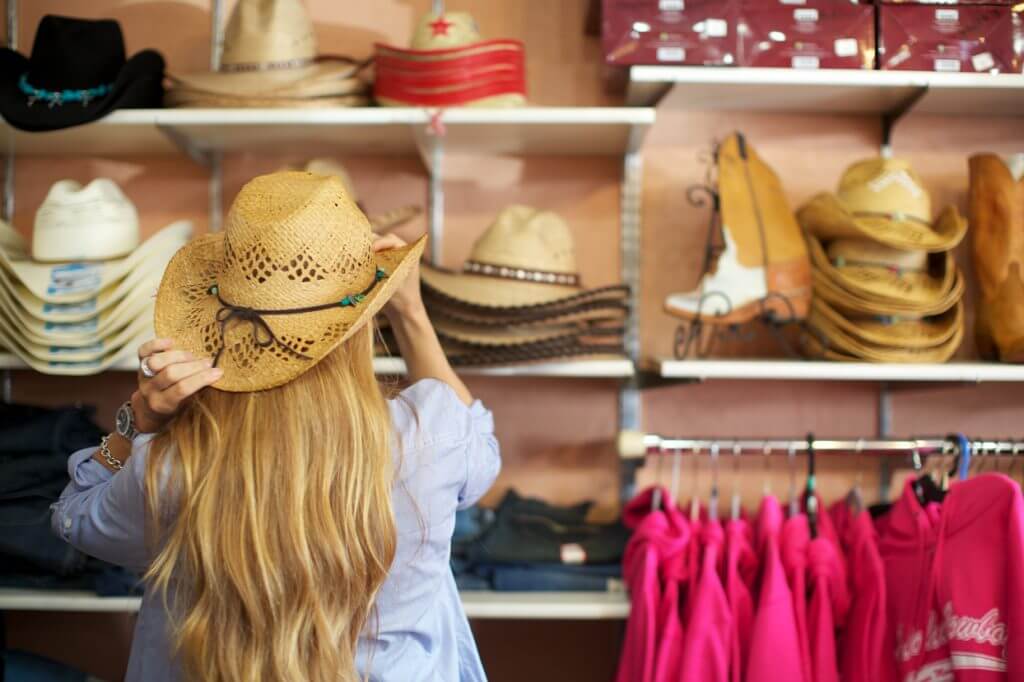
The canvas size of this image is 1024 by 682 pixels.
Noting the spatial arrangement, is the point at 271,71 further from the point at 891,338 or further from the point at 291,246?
the point at 891,338

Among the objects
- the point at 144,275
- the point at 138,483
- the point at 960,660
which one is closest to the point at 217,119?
the point at 144,275

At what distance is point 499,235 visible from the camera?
6.79ft

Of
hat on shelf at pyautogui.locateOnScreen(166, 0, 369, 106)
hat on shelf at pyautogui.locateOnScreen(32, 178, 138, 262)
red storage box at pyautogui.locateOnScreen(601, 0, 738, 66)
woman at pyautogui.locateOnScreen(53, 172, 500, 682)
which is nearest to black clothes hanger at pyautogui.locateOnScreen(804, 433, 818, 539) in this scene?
red storage box at pyautogui.locateOnScreen(601, 0, 738, 66)

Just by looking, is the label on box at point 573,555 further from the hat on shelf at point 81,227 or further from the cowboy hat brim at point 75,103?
the cowboy hat brim at point 75,103

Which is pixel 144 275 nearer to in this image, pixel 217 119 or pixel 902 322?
pixel 217 119

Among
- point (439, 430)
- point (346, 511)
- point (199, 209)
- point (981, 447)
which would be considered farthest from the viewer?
point (199, 209)

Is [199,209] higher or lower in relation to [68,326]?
higher

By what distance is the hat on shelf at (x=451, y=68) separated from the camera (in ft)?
6.72

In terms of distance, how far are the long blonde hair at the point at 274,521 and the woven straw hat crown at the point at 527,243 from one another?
2.74 ft

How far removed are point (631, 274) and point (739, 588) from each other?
0.84 meters

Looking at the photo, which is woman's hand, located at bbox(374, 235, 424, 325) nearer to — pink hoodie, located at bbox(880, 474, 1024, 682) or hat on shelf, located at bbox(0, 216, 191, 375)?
hat on shelf, located at bbox(0, 216, 191, 375)

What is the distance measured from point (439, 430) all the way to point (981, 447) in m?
1.31

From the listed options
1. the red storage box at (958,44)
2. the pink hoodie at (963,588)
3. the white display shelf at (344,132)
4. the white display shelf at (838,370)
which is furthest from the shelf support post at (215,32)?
the pink hoodie at (963,588)

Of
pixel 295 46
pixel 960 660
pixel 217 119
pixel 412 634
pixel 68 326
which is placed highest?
pixel 295 46
